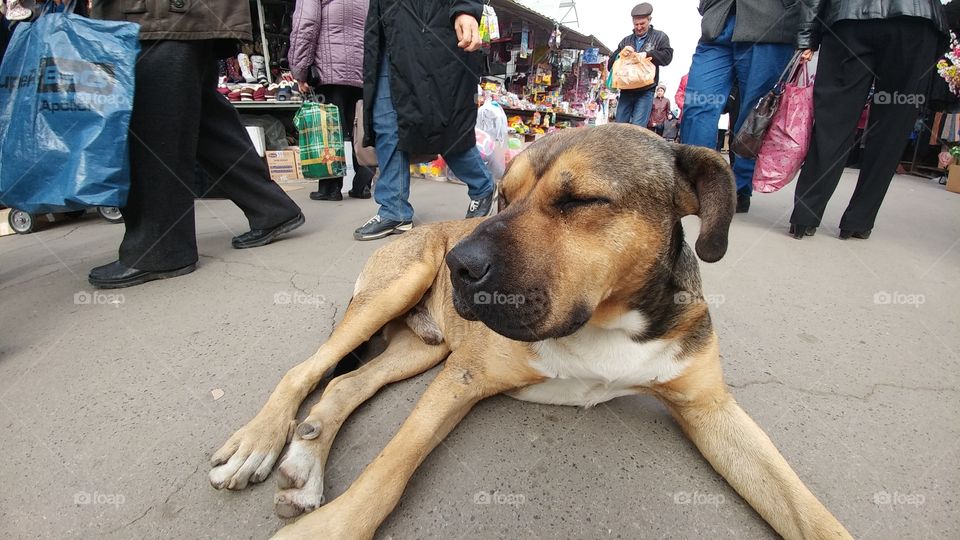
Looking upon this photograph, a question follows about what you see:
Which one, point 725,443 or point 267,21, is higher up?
point 267,21

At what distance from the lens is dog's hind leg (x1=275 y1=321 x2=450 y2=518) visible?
1.47 m

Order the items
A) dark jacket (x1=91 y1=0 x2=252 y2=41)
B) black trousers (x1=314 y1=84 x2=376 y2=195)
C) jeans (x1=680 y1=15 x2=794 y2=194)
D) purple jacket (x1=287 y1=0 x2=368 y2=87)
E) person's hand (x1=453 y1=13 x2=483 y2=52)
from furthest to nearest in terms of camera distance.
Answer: black trousers (x1=314 y1=84 x2=376 y2=195) < purple jacket (x1=287 y1=0 x2=368 y2=87) < jeans (x1=680 y1=15 x2=794 y2=194) < person's hand (x1=453 y1=13 x2=483 y2=52) < dark jacket (x1=91 y1=0 x2=252 y2=41)

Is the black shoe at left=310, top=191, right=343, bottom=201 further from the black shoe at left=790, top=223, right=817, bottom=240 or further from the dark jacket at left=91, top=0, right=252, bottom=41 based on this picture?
the black shoe at left=790, top=223, right=817, bottom=240

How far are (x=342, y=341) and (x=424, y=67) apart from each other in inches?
113

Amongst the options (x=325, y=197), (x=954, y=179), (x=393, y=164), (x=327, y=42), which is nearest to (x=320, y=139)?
(x=325, y=197)

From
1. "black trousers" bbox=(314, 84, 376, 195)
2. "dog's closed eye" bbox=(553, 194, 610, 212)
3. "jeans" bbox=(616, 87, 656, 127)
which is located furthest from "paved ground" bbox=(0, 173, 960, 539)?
"jeans" bbox=(616, 87, 656, 127)

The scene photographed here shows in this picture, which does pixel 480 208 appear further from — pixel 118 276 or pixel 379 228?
pixel 118 276

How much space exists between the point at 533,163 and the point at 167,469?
5.87 feet

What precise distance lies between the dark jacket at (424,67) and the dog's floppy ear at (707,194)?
285 cm

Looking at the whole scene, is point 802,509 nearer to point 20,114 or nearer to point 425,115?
point 425,115

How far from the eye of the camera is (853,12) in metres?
4.04

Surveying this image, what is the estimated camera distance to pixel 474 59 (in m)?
4.17

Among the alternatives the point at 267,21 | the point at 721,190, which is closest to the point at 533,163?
the point at 721,190

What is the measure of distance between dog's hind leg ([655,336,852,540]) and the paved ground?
9cm
